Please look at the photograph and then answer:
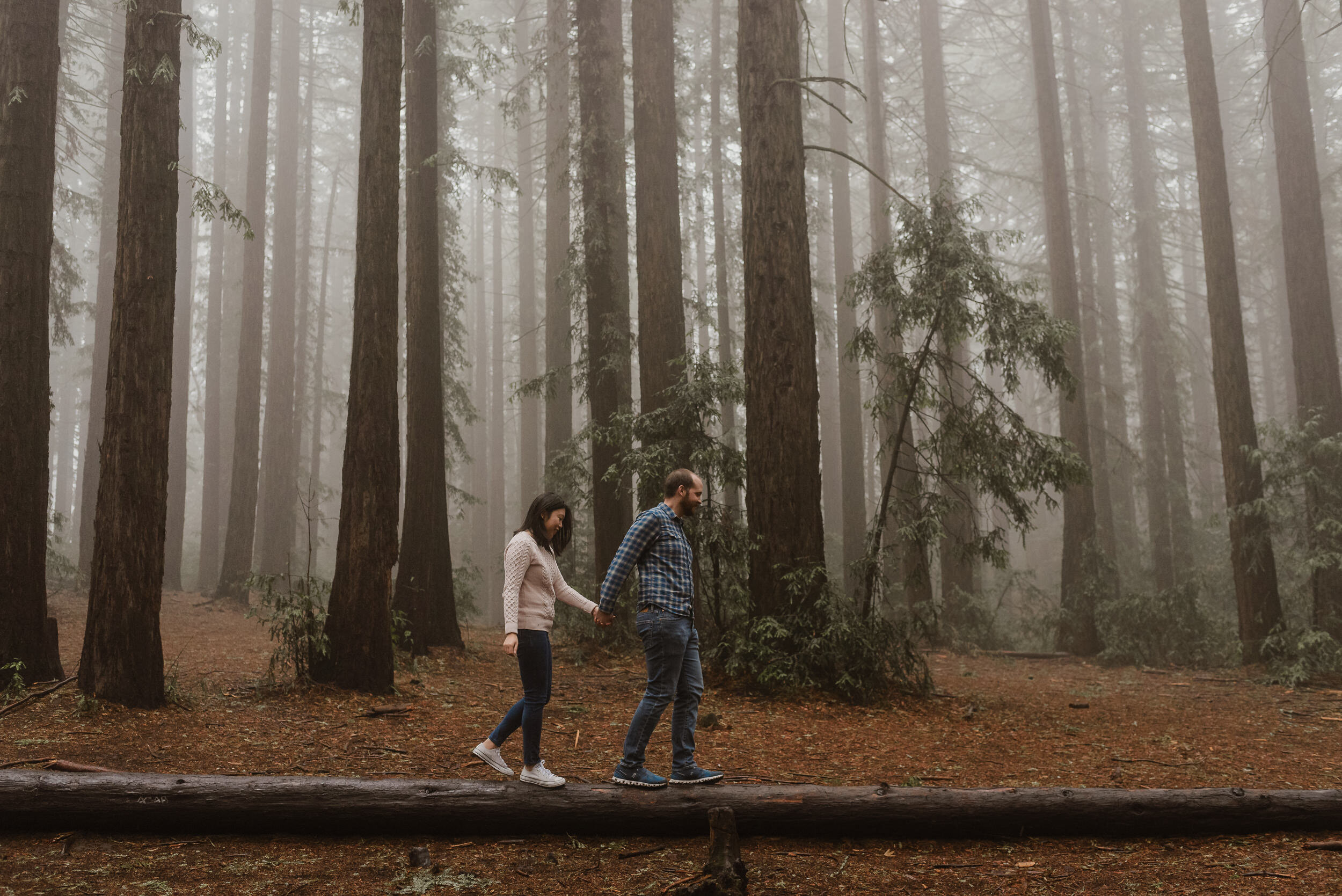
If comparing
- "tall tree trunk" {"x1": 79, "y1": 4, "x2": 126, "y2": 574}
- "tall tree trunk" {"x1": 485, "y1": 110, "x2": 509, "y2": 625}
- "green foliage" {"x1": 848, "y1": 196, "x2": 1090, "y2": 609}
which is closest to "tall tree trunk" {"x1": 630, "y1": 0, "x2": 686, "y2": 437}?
"green foliage" {"x1": 848, "y1": 196, "x2": 1090, "y2": 609}

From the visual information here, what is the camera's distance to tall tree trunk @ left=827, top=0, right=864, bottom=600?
2006cm

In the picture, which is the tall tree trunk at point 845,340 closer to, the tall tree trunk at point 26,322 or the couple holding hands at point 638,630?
the couple holding hands at point 638,630

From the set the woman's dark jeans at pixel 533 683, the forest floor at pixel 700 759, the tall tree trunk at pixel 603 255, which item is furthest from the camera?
the tall tree trunk at pixel 603 255

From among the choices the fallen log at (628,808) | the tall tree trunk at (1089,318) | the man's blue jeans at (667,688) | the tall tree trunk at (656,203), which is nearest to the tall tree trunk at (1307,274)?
the tall tree trunk at (1089,318)

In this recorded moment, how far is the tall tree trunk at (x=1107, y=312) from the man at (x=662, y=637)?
18055mm

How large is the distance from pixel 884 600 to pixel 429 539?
19.9 feet

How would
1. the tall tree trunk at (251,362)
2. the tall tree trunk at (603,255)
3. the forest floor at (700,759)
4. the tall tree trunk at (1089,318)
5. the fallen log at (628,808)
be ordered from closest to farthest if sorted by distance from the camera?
the forest floor at (700,759) < the fallen log at (628,808) < the tall tree trunk at (603,255) < the tall tree trunk at (251,362) < the tall tree trunk at (1089,318)

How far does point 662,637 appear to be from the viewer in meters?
5.66

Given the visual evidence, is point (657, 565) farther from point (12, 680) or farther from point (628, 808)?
point (12, 680)

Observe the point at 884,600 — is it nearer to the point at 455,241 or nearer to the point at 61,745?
the point at 61,745

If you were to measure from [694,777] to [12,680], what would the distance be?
619 cm

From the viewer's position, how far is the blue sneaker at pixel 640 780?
17.9 feet

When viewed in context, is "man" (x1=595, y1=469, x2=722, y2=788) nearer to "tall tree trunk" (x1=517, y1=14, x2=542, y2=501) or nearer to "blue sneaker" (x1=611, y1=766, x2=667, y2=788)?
"blue sneaker" (x1=611, y1=766, x2=667, y2=788)

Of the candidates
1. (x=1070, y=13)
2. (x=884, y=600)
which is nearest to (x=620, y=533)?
(x=884, y=600)
